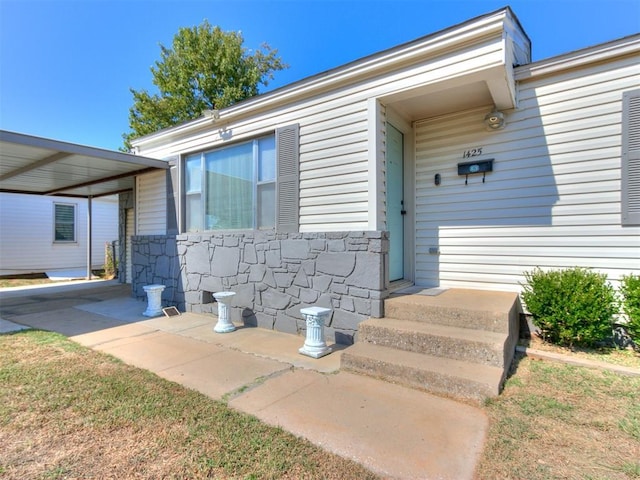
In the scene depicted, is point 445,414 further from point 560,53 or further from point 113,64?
point 113,64

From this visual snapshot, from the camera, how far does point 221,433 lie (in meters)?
2.18

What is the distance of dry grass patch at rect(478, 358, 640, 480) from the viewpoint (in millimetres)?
1823

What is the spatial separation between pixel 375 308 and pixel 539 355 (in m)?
1.74

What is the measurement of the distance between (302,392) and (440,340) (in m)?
1.37

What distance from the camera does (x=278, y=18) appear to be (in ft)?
37.2

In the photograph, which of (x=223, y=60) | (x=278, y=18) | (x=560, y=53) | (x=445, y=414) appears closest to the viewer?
(x=445, y=414)

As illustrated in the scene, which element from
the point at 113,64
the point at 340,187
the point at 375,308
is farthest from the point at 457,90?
the point at 113,64

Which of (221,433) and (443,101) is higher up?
(443,101)

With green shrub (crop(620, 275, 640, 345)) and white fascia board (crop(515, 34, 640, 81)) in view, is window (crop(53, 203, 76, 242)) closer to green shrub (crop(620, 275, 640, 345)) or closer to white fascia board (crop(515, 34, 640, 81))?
white fascia board (crop(515, 34, 640, 81))

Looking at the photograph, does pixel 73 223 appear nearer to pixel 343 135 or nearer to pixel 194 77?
pixel 194 77

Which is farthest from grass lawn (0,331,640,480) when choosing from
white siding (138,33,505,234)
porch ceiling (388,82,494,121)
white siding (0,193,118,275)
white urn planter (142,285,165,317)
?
white siding (0,193,118,275)

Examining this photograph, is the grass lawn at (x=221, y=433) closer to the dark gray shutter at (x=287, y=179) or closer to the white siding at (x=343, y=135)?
the white siding at (x=343, y=135)

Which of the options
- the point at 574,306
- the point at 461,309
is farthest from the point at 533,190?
the point at 461,309

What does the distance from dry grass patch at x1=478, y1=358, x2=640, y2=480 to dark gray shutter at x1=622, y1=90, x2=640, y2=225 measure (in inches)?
67.6
